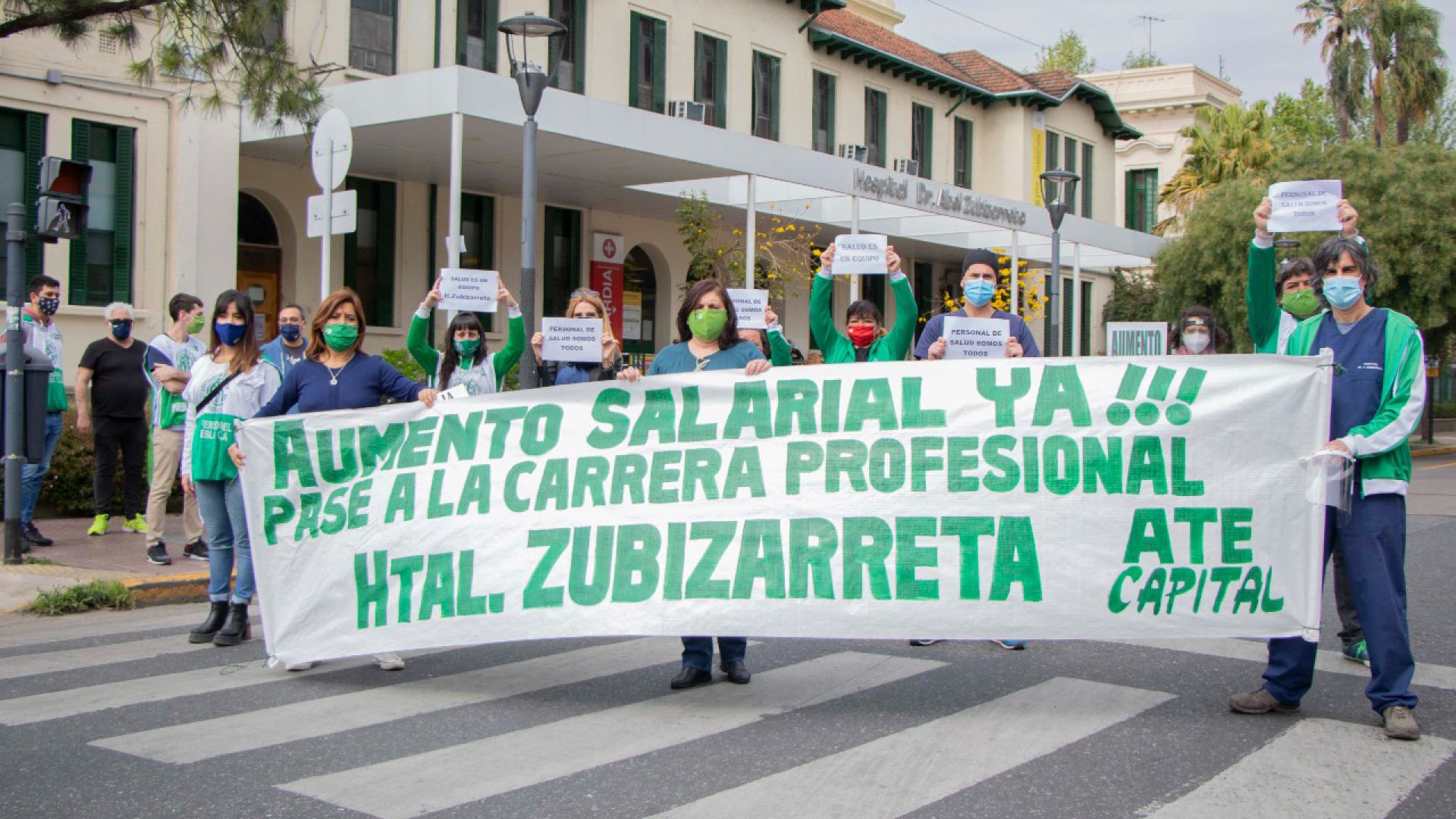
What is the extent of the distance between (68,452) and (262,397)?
19.9 feet

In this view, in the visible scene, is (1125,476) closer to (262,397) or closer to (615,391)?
(615,391)

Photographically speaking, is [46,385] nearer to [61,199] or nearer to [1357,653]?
[61,199]

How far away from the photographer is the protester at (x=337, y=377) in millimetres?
6504

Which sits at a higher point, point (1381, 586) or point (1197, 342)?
point (1197, 342)

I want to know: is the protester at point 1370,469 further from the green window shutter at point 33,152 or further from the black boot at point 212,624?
the green window shutter at point 33,152

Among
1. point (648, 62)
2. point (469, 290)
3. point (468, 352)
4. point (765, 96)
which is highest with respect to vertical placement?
point (765, 96)

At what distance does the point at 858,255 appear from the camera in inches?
281

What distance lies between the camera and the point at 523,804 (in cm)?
435

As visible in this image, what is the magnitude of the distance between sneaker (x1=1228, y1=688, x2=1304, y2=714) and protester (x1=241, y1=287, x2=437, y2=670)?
3.78 m

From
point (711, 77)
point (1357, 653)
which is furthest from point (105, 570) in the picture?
point (711, 77)

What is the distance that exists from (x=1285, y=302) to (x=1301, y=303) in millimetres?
96

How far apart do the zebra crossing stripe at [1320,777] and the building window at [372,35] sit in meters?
16.7

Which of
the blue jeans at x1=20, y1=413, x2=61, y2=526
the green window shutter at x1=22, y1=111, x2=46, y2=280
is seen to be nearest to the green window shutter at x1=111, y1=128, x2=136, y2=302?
the green window shutter at x1=22, y1=111, x2=46, y2=280

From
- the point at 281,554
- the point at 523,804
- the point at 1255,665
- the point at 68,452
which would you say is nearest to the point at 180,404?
the point at 68,452
